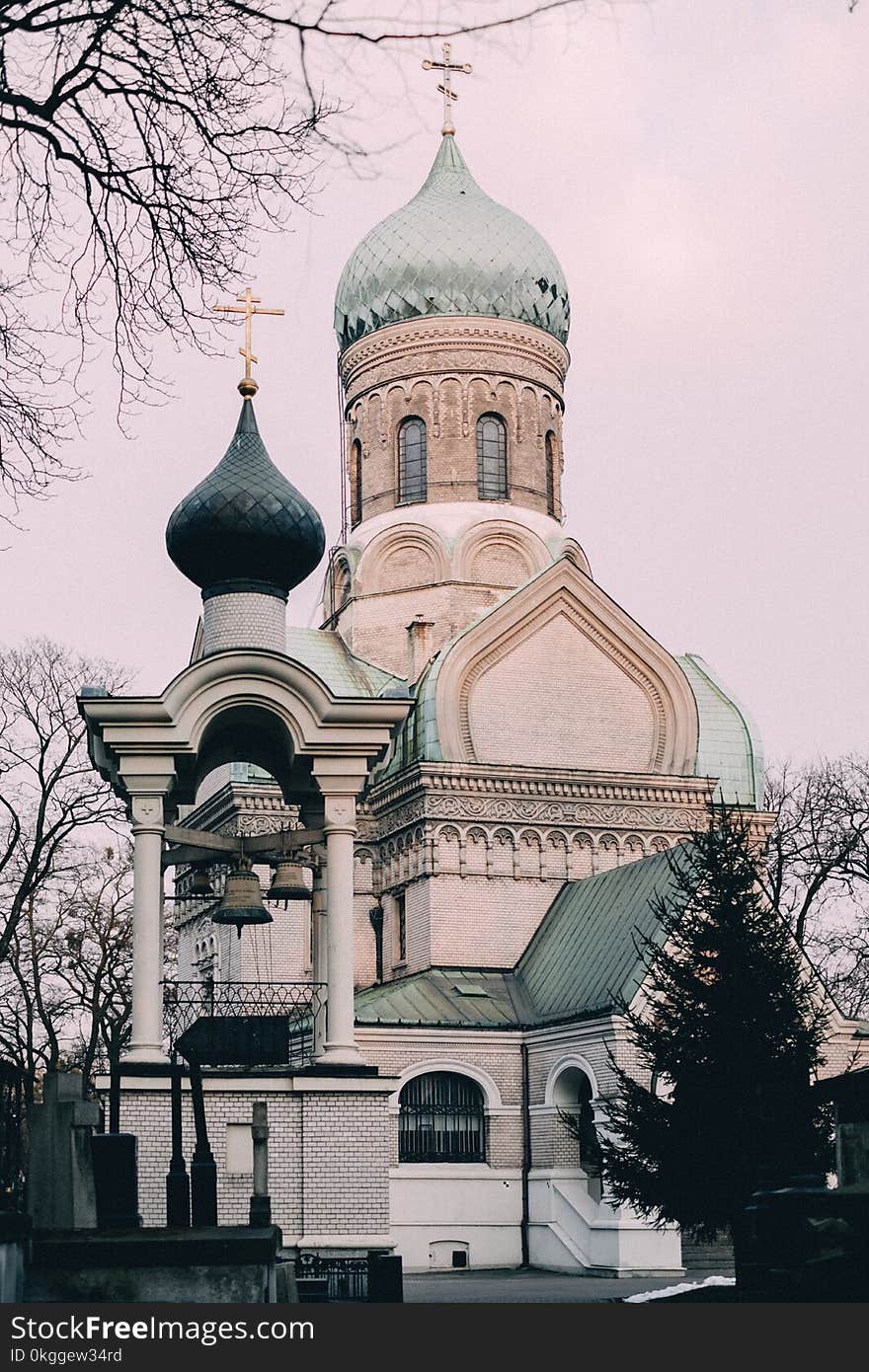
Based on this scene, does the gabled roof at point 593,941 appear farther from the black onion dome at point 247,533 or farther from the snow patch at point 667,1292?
the snow patch at point 667,1292

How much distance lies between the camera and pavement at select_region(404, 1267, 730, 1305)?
18.1 m

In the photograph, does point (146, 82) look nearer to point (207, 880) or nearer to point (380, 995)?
point (207, 880)

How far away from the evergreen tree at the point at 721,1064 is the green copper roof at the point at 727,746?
12.6 meters

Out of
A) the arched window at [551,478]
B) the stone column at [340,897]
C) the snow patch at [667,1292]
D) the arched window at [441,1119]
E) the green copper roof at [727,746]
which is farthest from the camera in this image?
the arched window at [551,478]

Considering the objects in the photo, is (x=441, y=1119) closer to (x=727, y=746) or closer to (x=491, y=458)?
(x=727, y=746)

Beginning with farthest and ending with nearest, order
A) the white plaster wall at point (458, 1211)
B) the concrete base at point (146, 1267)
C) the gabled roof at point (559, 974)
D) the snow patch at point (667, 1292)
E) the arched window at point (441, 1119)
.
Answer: the arched window at point (441, 1119) → the gabled roof at point (559, 974) → the white plaster wall at point (458, 1211) → the snow patch at point (667, 1292) → the concrete base at point (146, 1267)

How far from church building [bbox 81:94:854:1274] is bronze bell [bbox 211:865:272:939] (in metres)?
0.03

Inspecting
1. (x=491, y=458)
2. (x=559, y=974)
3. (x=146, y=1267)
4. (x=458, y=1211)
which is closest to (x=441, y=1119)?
(x=458, y=1211)

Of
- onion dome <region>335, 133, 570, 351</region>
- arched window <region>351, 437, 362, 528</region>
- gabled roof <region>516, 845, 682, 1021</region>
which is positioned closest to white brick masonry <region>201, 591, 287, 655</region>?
gabled roof <region>516, 845, 682, 1021</region>

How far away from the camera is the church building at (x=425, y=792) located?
1600cm

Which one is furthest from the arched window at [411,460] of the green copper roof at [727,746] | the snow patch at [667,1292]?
the snow patch at [667,1292]

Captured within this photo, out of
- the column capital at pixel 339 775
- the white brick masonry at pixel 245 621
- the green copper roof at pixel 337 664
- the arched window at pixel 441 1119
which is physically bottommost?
the arched window at pixel 441 1119

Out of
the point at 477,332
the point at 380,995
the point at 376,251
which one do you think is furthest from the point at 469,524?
the point at 380,995

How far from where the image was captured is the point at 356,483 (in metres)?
33.3
